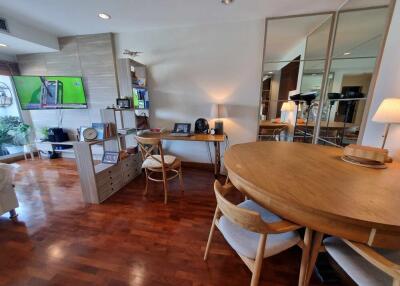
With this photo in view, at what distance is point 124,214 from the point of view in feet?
6.45

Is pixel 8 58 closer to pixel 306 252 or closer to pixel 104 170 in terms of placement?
pixel 104 170

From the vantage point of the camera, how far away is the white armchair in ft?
5.82

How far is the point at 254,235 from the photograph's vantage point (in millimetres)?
1028

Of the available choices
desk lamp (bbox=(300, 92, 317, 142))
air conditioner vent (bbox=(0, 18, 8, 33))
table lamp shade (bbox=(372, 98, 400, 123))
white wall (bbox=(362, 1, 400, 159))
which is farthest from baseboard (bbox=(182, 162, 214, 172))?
air conditioner vent (bbox=(0, 18, 8, 33))

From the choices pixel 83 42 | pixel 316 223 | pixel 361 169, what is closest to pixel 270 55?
pixel 361 169

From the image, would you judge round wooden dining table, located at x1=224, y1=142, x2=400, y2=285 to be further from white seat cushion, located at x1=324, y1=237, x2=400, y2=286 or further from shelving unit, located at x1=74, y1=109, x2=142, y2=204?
shelving unit, located at x1=74, y1=109, x2=142, y2=204

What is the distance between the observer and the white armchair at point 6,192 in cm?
A: 177

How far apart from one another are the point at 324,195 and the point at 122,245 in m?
1.64

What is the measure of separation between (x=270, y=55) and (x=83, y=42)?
3413mm

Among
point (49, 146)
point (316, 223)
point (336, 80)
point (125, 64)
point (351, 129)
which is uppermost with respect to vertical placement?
point (125, 64)

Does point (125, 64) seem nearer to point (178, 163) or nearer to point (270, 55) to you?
point (178, 163)

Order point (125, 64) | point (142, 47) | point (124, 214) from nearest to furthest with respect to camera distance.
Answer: point (124, 214)
point (125, 64)
point (142, 47)

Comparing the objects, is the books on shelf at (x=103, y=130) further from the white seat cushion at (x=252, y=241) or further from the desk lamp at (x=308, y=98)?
the desk lamp at (x=308, y=98)

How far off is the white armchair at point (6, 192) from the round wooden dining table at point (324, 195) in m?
2.33
